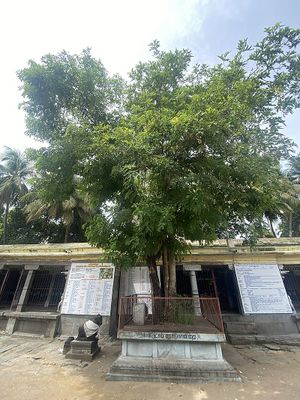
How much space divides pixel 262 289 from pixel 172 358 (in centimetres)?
570

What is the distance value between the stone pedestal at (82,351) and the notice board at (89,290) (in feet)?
7.82

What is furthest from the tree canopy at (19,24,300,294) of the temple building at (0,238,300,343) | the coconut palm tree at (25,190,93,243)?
the coconut palm tree at (25,190,93,243)

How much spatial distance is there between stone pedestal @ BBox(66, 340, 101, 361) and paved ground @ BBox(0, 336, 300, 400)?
0.23m

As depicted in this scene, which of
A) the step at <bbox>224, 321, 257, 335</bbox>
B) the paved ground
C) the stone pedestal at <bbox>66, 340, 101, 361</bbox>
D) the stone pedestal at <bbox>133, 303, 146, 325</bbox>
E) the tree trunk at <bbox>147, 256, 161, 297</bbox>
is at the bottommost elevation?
the paved ground

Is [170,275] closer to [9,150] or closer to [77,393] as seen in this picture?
[77,393]

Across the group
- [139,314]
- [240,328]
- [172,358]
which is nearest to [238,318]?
[240,328]

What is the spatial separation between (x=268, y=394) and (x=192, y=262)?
6.12m

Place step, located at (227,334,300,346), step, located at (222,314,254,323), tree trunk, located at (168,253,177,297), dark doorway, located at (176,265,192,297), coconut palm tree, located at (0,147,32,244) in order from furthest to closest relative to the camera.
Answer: coconut palm tree, located at (0,147,32,244) < dark doorway, located at (176,265,192,297) < step, located at (222,314,254,323) < step, located at (227,334,300,346) < tree trunk, located at (168,253,177,297)

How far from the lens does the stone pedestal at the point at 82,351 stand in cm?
744

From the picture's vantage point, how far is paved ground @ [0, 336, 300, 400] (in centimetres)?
518

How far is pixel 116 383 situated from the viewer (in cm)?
579

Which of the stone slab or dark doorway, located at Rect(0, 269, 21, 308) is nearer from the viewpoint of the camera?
the stone slab

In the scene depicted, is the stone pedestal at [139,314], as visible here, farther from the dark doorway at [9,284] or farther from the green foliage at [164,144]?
the dark doorway at [9,284]

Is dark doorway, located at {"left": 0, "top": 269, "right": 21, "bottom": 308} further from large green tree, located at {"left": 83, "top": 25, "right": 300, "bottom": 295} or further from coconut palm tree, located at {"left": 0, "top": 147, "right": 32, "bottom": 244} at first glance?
large green tree, located at {"left": 83, "top": 25, "right": 300, "bottom": 295}
